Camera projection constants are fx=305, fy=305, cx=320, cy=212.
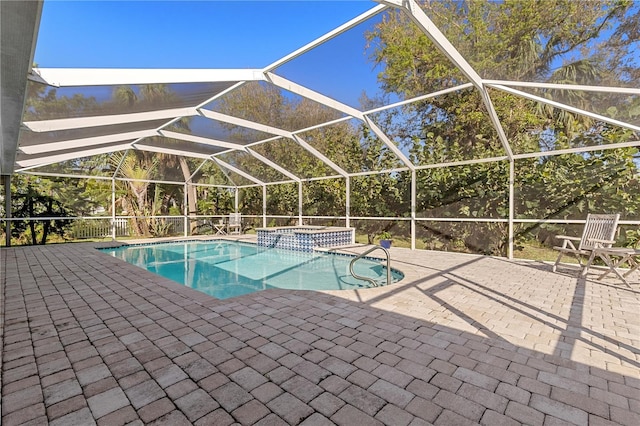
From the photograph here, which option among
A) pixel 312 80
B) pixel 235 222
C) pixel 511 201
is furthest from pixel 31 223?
pixel 511 201

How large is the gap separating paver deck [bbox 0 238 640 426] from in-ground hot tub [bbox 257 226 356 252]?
5739mm

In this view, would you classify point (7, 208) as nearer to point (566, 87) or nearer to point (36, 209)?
point (36, 209)

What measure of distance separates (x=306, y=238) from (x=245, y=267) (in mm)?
2551

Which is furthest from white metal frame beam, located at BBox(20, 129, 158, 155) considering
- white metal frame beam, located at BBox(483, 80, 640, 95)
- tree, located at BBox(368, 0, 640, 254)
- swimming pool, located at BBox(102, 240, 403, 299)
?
white metal frame beam, located at BBox(483, 80, 640, 95)

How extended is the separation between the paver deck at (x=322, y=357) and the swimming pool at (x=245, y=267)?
2.04 meters

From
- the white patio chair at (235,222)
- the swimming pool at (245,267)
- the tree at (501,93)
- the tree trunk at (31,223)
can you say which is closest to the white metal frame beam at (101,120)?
the swimming pool at (245,267)

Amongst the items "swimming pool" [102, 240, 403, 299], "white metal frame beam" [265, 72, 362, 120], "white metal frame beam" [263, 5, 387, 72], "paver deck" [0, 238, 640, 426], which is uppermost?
"white metal frame beam" [263, 5, 387, 72]

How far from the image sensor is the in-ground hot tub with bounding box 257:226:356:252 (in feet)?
34.0

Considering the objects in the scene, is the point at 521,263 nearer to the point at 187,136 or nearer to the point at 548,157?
the point at 548,157

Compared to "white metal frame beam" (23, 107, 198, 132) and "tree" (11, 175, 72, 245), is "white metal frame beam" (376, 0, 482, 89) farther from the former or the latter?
"tree" (11, 175, 72, 245)

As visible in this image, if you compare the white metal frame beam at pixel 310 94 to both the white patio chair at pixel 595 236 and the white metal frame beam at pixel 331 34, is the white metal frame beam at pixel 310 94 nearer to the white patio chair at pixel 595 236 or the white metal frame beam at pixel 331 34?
the white metal frame beam at pixel 331 34

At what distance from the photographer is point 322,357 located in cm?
258

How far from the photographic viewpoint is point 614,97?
521 cm

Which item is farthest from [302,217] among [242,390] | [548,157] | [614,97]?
[242,390]
